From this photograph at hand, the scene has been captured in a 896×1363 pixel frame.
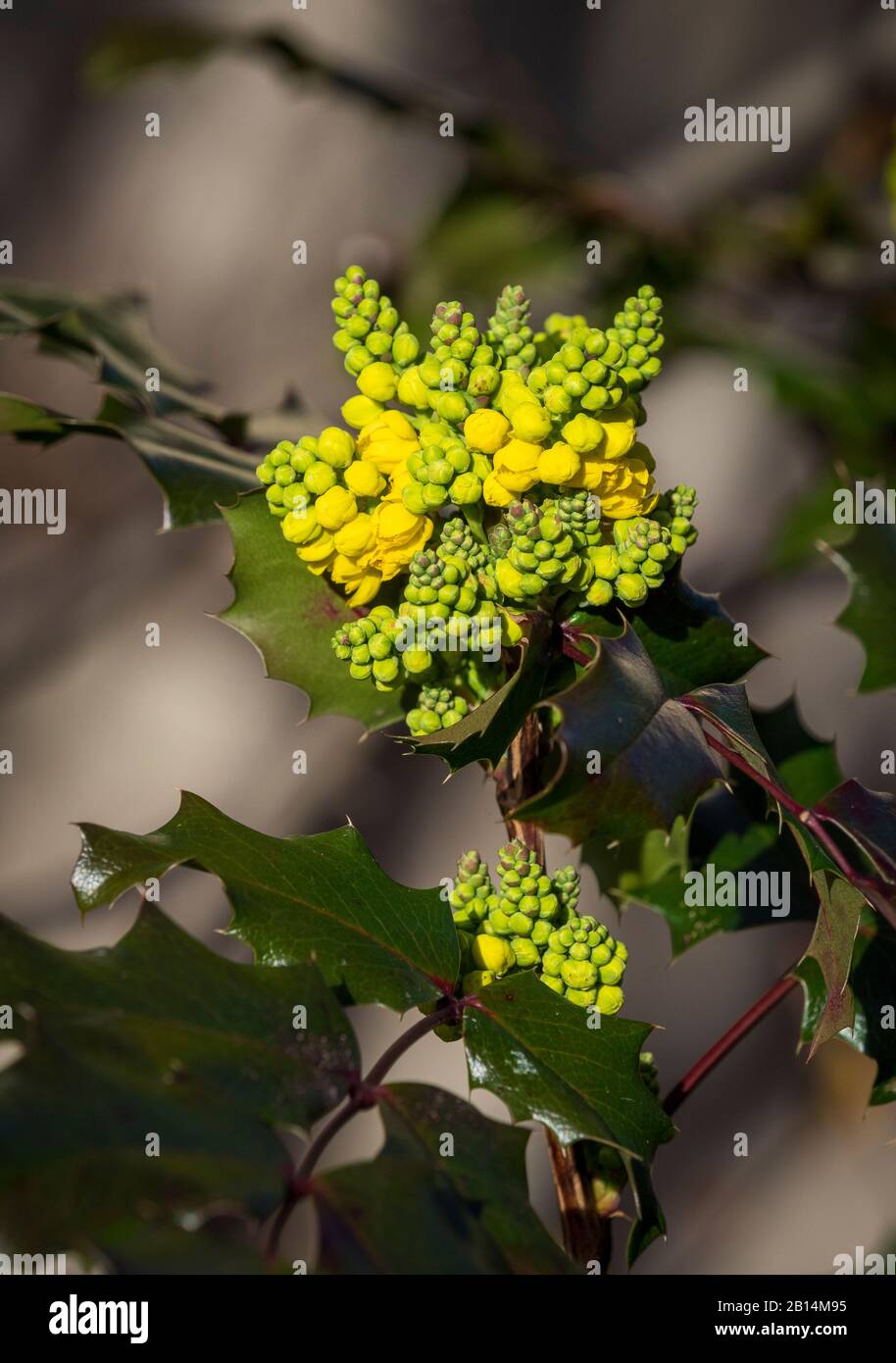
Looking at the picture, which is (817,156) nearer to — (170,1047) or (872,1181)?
(872,1181)

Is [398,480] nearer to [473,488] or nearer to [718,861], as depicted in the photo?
[473,488]

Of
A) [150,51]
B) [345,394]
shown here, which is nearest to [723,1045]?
[150,51]

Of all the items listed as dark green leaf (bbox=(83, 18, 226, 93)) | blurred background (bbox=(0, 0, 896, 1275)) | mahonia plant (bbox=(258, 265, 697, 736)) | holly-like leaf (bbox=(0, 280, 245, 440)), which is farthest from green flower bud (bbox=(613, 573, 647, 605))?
blurred background (bbox=(0, 0, 896, 1275))

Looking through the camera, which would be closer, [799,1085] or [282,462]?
[282,462]

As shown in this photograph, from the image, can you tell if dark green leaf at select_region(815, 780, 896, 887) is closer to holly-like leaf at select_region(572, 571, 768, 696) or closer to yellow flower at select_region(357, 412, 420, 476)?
holly-like leaf at select_region(572, 571, 768, 696)

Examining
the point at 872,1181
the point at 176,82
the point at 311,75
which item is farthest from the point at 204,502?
the point at 872,1181

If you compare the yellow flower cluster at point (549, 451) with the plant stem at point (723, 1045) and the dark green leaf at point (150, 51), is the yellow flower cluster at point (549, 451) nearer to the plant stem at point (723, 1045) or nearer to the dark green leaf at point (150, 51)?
the plant stem at point (723, 1045)
